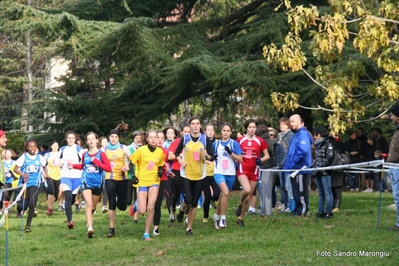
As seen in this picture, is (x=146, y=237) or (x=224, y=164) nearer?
(x=146, y=237)

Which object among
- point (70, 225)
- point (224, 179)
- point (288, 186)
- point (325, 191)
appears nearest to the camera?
point (224, 179)

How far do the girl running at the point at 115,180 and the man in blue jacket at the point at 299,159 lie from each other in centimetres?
371

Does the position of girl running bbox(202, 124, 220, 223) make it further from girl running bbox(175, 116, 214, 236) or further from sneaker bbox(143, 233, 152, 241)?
sneaker bbox(143, 233, 152, 241)

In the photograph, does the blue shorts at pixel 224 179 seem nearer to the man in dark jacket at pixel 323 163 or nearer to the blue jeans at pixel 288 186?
the man in dark jacket at pixel 323 163

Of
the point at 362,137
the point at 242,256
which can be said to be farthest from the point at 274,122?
the point at 242,256

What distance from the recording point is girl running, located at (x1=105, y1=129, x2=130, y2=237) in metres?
14.6

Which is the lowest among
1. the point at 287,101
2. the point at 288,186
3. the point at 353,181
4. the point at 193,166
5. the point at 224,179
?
the point at 353,181

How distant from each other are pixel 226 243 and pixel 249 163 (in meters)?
3.44

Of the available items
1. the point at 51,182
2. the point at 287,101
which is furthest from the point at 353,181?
the point at 287,101

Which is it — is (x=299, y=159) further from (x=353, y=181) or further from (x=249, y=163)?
(x=353, y=181)

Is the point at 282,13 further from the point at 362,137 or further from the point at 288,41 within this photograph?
the point at 288,41

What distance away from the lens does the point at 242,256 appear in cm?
1157

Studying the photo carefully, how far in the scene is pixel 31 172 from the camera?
677 inches

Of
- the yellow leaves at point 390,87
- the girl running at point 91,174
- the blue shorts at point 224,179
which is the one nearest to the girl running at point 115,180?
the girl running at point 91,174
